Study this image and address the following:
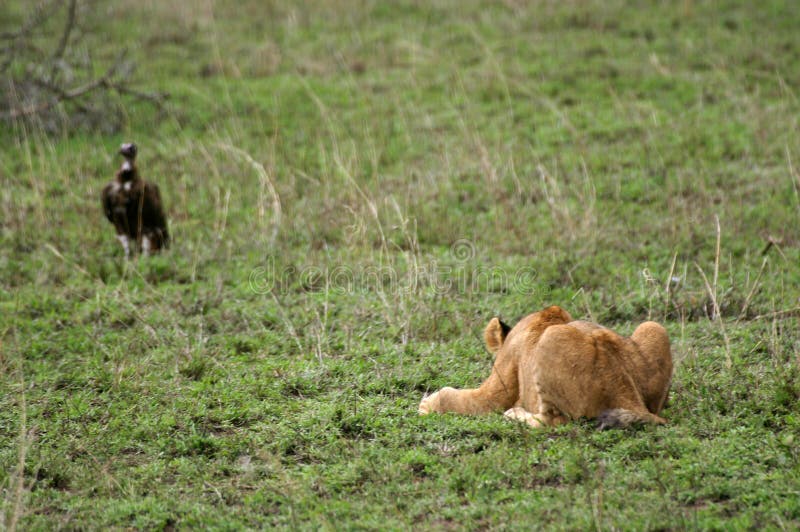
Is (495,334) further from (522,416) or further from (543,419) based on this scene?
(543,419)

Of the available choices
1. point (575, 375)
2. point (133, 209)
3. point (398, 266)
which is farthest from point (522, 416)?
point (133, 209)

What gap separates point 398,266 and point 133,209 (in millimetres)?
2503

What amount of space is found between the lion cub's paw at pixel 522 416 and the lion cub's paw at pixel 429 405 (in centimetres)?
47

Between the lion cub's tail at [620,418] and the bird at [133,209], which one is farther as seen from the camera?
the bird at [133,209]

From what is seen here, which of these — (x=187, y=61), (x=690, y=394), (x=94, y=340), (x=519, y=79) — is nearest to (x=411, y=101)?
(x=519, y=79)

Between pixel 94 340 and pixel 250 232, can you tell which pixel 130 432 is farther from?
pixel 250 232

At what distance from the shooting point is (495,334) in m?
5.73

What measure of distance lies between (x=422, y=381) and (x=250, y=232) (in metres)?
3.81

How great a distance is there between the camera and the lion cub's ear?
5.70 m

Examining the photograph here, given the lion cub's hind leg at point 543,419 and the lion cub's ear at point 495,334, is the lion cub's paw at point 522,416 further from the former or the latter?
the lion cub's ear at point 495,334

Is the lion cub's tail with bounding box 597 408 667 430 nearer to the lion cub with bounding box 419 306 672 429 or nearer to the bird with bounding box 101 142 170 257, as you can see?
the lion cub with bounding box 419 306 672 429

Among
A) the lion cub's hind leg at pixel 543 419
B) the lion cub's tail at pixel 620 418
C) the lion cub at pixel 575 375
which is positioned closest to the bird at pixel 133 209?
the lion cub at pixel 575 375

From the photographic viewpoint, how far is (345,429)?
5.62 metres

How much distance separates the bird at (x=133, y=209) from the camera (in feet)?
29.4
